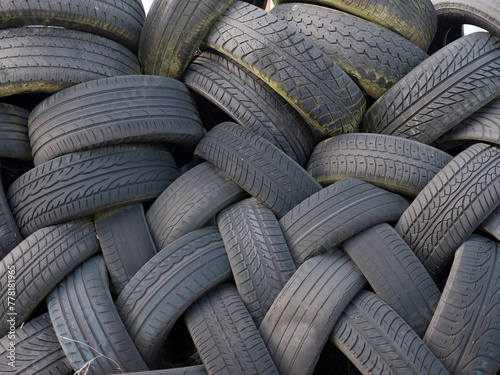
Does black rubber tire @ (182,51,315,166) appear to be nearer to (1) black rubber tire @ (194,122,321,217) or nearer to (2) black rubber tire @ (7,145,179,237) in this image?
(1) black rubber tire @ (194,122,321,217)

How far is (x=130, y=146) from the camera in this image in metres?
0.83

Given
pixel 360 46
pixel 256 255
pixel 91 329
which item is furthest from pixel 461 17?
pixel 91 329

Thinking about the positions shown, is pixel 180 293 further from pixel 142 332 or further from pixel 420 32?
pixel 420 32

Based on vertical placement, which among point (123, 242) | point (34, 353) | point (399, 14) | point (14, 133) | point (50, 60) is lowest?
point (34, 353)

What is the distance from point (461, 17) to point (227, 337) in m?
0.75

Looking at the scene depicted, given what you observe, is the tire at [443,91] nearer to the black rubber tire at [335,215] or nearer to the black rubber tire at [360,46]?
the black rubber tire at [360,46]

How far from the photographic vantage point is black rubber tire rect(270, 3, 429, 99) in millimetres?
885

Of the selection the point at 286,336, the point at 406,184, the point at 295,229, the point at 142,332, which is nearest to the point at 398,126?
the point at 406,184

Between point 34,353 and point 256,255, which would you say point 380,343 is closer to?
point 256,255

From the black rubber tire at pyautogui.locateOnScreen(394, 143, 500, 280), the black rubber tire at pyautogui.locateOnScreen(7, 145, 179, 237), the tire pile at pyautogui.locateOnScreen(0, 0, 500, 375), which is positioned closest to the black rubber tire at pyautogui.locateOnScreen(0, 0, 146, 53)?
the tire pile at pyautogui.locateOnScreen(0, 0, 500, 375)

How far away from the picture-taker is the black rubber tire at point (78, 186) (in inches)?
30.7

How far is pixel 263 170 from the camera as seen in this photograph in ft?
2.66

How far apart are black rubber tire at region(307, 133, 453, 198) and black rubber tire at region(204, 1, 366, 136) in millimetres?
46

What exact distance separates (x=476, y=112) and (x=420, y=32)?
0.66 ft
